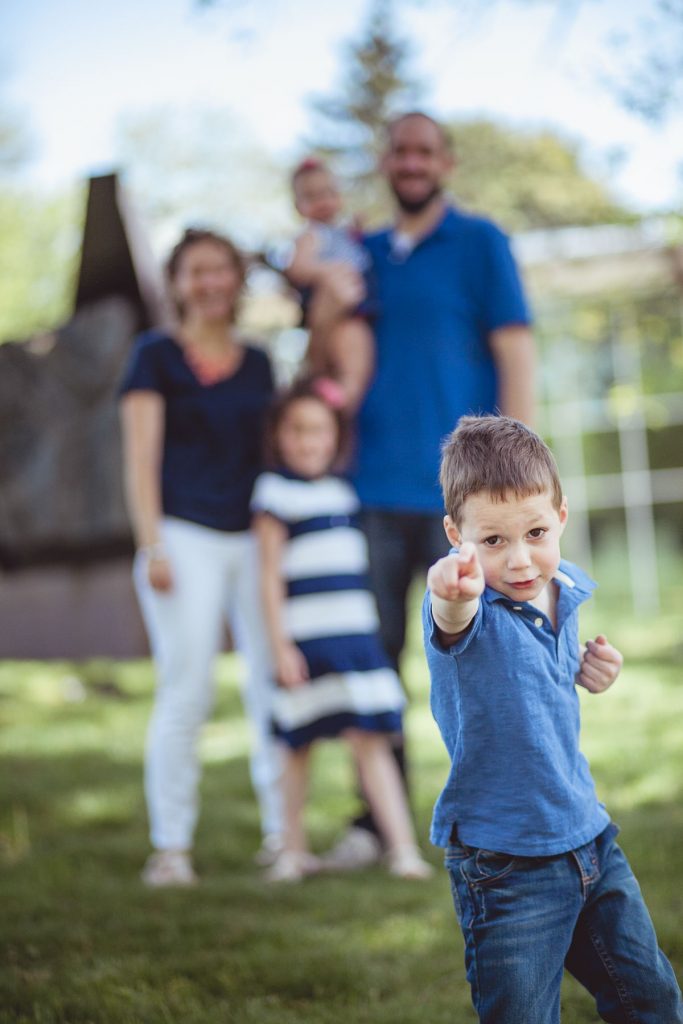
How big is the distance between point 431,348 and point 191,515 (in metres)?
0.86

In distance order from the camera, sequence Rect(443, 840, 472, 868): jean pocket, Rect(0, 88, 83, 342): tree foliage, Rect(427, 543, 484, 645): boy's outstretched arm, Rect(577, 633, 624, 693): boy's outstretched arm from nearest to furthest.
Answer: Rect(427, 543, 484, 645): boy's outstretched arm → Rect(443, 840, 472, 868): jean pocket → Rect(577, 633, 624, 693): boy's outstretched arm → Rect(0, 88, 83, 342): tree foliage

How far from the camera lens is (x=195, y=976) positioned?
8.47 feet

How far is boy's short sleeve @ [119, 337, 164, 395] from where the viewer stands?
3.50 m

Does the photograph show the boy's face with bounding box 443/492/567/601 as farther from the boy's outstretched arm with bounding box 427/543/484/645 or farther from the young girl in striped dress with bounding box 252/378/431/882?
the young girl in striped dress with bounding box 252/378/431/882

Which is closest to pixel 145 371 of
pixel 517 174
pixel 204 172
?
pixel 517 174

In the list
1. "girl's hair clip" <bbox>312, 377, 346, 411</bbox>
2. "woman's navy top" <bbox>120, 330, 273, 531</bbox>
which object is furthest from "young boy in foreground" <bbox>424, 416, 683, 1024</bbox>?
"woman's navy top" <bbox>120, 330, 273, 531</bbox>

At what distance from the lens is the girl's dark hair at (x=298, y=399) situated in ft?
11.4

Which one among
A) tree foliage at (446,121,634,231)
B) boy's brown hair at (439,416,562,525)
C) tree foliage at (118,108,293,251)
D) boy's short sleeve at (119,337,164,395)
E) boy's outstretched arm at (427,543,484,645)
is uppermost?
tree foliage at (118,108,293,251)

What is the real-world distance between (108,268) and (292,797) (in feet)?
17.0

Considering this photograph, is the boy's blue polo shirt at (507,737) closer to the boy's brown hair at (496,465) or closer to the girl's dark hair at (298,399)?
the boy's brown hair at (496,465)

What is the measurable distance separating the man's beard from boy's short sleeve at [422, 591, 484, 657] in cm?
207

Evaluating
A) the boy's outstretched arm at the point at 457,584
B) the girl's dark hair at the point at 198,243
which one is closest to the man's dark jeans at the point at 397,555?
the girl's dark hair at the point at 198,243

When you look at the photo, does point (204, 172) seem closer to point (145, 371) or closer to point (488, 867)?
point (145, 371)

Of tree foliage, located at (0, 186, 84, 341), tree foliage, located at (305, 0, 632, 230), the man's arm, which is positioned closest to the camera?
the man's arm
